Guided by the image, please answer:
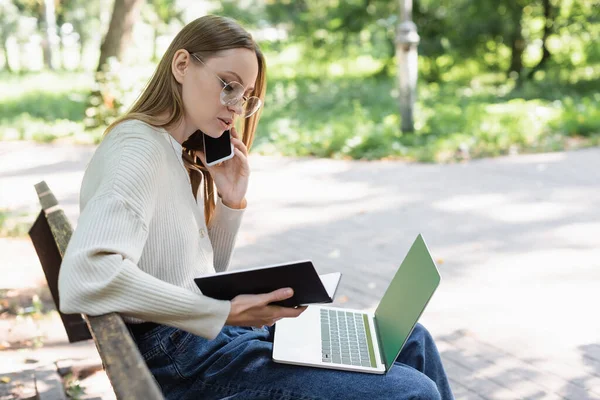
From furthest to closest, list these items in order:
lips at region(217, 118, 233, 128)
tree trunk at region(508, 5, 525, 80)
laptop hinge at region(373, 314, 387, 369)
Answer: tree trunk at region(508, 5, 525, 80), lips at region(217, 118, 233, 128), laptop hinge at region(373, 314, 387, 369)

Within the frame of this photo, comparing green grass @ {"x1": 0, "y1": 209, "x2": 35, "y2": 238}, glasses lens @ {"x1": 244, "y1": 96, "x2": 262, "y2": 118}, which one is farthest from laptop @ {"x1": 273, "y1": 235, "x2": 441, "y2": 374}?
green grass @ {"x1": 0, "y1": 209, "x2": 35, "y2": 238}

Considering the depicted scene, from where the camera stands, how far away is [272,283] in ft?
7.06

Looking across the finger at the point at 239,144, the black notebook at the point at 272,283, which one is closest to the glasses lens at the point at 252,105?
the finger at the point at 239,144

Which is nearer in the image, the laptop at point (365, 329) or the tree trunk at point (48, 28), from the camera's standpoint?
the laptop at point (365, 329)

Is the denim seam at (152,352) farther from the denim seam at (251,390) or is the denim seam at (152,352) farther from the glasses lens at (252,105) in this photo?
the glasses lens at (252,105)

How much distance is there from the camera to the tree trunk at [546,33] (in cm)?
1803

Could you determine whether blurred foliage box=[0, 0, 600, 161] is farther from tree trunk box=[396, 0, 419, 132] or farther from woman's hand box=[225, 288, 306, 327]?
woman's hand box=[225, 288, 306, 327]

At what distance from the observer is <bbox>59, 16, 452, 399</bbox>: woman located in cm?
193

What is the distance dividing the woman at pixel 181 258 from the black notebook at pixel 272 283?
30mm

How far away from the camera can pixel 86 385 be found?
3.97 meters

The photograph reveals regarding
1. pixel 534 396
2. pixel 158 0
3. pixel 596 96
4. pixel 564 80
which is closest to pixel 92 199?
pixel 534 396

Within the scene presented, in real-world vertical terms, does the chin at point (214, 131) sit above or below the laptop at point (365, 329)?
above

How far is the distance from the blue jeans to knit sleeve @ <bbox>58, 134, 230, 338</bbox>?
0.17 meters

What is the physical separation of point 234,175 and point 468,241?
426 centimetres
